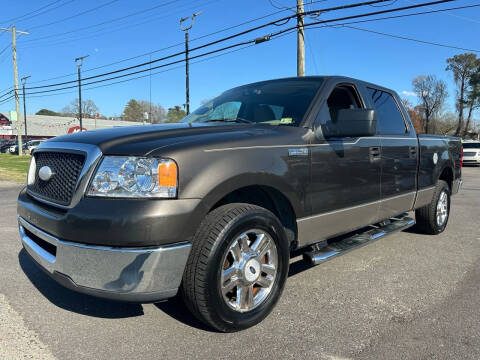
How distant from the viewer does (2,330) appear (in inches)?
101

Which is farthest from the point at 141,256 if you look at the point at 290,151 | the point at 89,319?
the point at 290,151

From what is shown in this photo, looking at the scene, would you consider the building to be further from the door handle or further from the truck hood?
the truck hood

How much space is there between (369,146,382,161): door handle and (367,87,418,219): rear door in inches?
3.2

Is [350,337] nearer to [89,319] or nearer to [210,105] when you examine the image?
[89,319]

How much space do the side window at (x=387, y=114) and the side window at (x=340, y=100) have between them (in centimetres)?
30

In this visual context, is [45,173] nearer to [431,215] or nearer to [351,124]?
[351,124]

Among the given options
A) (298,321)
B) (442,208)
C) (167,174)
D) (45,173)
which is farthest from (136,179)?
(442,208)

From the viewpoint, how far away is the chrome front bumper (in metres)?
2.15

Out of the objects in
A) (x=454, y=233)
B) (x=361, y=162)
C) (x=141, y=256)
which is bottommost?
(x=454, y=233)

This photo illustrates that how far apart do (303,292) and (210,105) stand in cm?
221

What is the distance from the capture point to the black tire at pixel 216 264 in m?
2.33

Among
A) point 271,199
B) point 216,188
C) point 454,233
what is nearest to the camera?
point 216,188

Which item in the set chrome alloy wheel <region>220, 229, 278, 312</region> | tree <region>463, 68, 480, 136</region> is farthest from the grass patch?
tree <region>463, 68, 480, 136</region>

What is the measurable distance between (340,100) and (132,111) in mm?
107073
